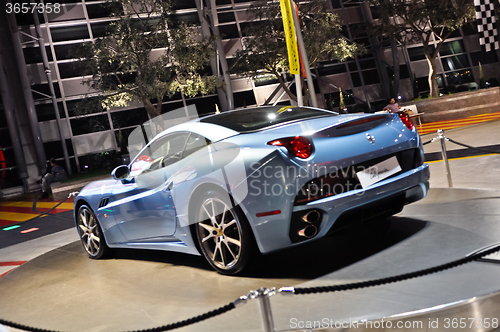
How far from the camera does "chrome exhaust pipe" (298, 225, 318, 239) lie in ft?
10.6

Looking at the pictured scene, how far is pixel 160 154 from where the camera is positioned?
4.35 meters

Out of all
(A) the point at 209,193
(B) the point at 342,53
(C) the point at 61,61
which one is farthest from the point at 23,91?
(A) the point at 209,193

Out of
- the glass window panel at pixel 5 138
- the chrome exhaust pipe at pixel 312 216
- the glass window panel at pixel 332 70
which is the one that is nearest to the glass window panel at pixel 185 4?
the glass window panel at pixel 332 70

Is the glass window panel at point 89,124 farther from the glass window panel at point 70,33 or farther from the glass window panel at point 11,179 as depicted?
the glass window panel at point 70,33

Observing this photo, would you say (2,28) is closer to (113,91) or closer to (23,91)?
(23,91)

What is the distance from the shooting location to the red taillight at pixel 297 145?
3.24 metres

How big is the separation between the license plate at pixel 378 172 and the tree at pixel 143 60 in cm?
1566

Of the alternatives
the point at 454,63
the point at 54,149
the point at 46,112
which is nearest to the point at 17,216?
the point at 54,149

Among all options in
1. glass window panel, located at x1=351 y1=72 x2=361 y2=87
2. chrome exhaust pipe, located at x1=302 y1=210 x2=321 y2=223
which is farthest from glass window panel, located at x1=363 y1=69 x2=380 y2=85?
chrome exhaust pipe, located at x1=302 y1=210 x2=321 y2=223

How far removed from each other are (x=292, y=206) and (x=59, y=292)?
234 centimetres

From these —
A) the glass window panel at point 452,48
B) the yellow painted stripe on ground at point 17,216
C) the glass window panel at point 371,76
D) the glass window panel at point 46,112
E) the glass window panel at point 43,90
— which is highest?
the glass window panel at point 43,90

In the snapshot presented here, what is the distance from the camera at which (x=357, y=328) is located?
2486 mm

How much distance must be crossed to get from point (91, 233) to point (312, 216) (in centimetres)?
300

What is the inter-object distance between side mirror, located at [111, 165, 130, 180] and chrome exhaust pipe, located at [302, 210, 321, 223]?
2.17 m
